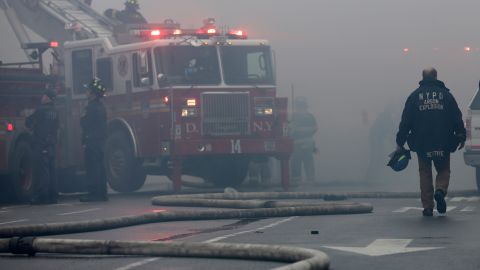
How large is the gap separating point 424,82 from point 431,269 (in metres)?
5.64

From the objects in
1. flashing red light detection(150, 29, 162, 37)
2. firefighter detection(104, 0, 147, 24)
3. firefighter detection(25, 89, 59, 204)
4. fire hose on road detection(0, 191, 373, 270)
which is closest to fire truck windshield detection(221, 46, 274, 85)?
flashing red light detection(150, 29, 162, 37)

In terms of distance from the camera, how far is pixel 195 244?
9.01 meters

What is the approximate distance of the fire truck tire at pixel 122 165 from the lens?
20.5 metres

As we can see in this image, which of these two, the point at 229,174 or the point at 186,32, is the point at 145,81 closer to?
the point at 186,32

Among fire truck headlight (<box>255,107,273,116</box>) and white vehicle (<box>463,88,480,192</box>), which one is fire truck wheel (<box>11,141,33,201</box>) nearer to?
fire truck headlight (<box>255,107,273,116</box>)

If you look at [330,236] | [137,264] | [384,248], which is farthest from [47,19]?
[137,264]

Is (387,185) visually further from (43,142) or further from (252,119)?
(43,142)

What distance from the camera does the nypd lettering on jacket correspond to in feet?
44.3

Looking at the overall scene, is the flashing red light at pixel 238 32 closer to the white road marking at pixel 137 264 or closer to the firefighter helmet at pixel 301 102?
the firefighter helmet at pixel 301 102

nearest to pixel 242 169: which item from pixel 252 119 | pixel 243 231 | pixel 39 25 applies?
pixel 252 119

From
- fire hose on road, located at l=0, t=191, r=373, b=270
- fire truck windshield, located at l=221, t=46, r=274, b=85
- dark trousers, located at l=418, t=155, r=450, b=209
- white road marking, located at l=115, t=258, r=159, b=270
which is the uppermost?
fire truck windshield, located at l=221, t=46, r=274, b=85

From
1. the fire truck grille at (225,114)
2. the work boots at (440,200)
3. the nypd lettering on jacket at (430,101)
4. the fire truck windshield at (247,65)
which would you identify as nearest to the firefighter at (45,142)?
the fire truck grille at (225,114)

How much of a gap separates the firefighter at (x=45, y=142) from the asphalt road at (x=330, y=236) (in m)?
1.58

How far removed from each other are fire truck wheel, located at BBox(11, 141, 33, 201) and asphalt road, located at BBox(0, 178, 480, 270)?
8.06ft
